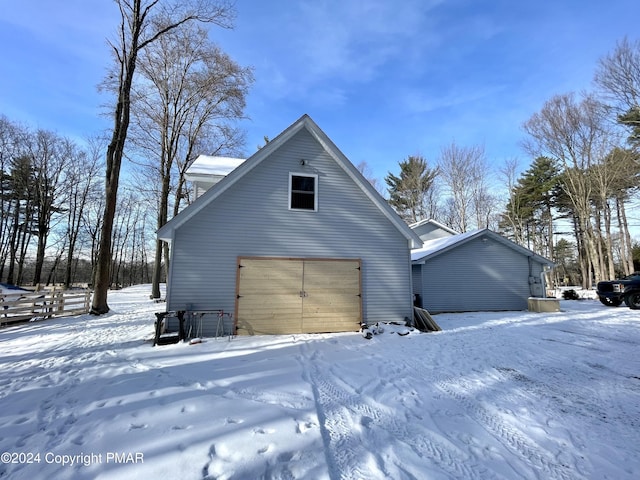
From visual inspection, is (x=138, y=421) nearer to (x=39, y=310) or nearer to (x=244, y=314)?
(x=244, y=314)

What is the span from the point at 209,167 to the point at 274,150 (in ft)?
14.5

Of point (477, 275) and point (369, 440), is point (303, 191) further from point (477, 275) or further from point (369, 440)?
point (477, 275)

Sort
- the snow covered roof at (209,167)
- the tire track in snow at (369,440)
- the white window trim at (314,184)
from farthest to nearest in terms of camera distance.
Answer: the snow covered roof at (209,167) → the white window trim at (314,184) → the tire track in snow at (369,440)

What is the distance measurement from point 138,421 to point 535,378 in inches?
Result: 233

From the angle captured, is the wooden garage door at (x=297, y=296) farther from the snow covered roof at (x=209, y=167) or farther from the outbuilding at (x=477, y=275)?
the outbuilding at (x=477, y=275)

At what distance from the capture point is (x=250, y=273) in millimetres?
8211

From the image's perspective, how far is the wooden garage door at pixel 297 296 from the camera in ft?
26.7

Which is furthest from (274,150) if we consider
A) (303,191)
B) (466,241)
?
(466,241)

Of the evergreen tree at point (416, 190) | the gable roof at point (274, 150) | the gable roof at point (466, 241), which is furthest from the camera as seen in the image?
the evergreen tree at point (416, 190)

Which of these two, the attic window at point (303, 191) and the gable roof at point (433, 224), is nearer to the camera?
the attic window at point (303, 191)

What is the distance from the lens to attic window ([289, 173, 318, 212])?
8836 mm

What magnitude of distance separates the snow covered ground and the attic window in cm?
410

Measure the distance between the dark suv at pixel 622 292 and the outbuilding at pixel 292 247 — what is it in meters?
11.5

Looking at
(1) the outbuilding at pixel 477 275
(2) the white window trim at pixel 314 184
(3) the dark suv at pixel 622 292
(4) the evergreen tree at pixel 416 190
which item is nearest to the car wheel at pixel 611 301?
(3) the dark suv at pixel 622 292
